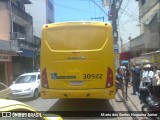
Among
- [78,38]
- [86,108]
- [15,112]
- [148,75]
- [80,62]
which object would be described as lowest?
[86,108]

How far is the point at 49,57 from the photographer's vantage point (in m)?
12.1

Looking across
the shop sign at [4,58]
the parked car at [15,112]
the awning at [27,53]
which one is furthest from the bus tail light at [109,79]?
the awning at [27,53]

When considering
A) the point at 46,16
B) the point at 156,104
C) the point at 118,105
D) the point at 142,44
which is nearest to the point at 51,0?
the point at 46,16

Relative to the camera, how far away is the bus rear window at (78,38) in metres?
11.8

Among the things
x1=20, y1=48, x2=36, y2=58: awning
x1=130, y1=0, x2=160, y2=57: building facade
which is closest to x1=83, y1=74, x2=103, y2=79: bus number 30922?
x1=130, y1=0, x2=160, y2=57: building facade

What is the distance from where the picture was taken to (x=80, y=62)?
1184 cm

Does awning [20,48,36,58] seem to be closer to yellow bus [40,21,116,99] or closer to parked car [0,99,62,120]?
yellow bus [40,21,116,99]

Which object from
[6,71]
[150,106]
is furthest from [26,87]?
[6,71]

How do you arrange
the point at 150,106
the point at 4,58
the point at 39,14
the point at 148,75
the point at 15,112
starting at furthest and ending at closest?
1. the point at 39,14
2. the point at 4,58
3. the point at 148,75
4. the point at 150,106
5. the point at 15,112

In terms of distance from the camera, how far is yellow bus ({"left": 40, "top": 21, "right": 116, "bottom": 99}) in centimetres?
1172

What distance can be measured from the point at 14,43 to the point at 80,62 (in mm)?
24509

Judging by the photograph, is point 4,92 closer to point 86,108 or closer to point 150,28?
point 86,108

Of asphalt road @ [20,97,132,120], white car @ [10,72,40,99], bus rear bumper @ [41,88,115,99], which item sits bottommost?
asphalt road @ [20,97,132,120]

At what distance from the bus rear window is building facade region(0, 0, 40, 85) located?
56.3 feet
